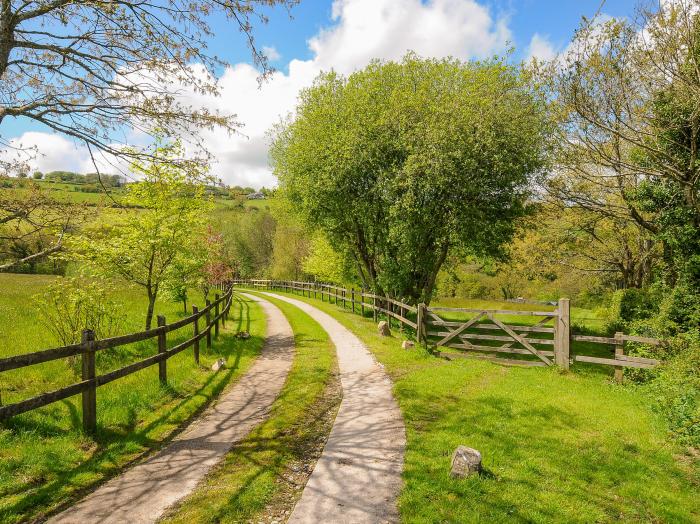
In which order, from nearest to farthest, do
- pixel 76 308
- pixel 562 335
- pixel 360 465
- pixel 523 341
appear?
1. pixel 360 465
2. pixel 76 308
3. pixel 562 335
4. pixel 523 341

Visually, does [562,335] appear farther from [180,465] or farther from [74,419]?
[74,419]

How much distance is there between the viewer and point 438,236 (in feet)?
63.4

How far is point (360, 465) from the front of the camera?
18.6 feet

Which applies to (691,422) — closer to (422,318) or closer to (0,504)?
(422,318)

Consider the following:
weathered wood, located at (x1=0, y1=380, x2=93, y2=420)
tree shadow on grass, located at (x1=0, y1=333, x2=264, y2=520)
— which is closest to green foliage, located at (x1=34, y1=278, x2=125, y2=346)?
tree shadow on grass, located at (x1=0, y1=333, x2=264, y2=520)

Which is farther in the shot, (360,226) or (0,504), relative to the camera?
(360,226)

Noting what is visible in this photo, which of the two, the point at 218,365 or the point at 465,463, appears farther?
the point at 218,365

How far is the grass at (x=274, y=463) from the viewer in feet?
15.2

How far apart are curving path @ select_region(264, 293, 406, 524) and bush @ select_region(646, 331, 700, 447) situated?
5.06 meters

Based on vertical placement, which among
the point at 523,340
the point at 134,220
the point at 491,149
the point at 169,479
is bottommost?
the point at 169,479

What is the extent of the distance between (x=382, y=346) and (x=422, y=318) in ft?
6.09

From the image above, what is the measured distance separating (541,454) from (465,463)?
1691 millimetres

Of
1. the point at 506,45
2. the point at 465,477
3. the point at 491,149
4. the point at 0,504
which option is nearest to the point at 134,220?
the point at 0,504

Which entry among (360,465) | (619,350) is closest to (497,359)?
(619,350)
